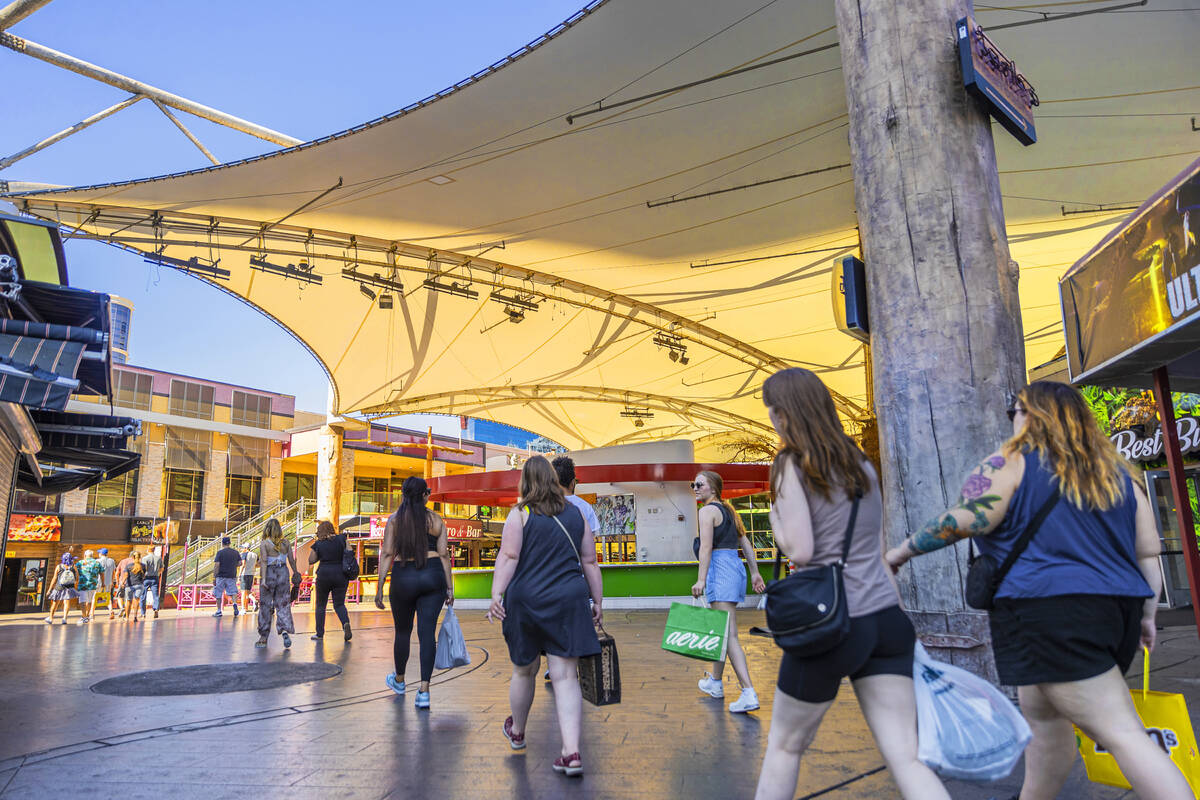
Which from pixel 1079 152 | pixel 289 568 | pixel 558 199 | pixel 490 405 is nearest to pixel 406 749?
pixel 289 568

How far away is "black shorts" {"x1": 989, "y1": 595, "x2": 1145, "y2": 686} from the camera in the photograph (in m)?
1.93

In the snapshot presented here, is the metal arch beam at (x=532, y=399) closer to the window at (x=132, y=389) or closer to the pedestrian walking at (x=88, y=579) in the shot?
the pedestrian walking at (x=88, y=579)

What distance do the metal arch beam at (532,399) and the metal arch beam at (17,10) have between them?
533 inches

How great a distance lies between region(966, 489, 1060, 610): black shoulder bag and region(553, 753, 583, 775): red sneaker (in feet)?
5.80

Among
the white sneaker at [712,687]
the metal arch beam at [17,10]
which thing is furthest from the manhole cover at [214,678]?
the metal arch beam at [17,10]

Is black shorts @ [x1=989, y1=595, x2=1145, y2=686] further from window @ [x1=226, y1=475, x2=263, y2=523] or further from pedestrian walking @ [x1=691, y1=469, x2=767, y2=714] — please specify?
window @ [x1=226, y1=475, x2=263, y2=523]

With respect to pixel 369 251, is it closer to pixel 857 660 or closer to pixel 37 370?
pixel 37 370

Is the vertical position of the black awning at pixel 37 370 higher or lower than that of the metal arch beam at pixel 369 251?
lower

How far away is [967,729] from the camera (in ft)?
6.26

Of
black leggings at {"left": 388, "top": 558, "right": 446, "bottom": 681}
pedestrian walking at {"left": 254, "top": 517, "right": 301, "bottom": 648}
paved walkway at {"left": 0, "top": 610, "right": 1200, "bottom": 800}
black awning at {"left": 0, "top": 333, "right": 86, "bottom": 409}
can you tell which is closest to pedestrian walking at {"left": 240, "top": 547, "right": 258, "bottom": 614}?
pedestrian walking at {"left": 254, "top": 517, "right": 301, "bottom": 648}

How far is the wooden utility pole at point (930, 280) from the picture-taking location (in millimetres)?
3174

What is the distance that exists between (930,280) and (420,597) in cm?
380

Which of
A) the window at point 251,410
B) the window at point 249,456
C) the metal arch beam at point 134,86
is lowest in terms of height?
the window at point 249,456

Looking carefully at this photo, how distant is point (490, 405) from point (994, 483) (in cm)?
2455
